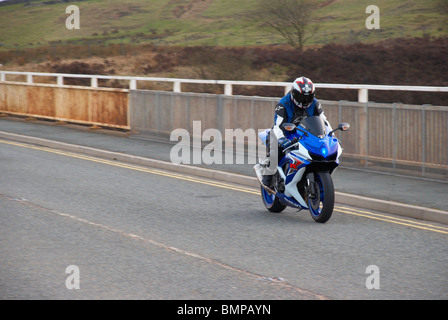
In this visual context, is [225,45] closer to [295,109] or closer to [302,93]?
[295,109]

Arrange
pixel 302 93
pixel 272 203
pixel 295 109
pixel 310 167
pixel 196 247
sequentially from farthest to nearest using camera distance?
pixel 272 203 → pixel 295 109 → pixel 302 93 → pixel 310 167 → pixel 196 247

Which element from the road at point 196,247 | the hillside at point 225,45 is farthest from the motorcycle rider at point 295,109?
the hillside at point 225,45

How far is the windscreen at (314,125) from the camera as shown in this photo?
8.96 meters

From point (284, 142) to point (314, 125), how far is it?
55 centimetres

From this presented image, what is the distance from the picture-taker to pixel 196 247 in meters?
7.78

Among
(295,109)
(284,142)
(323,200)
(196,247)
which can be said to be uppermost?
(295,109)

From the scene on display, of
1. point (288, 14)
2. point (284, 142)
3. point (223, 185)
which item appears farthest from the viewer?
point (288, 14)

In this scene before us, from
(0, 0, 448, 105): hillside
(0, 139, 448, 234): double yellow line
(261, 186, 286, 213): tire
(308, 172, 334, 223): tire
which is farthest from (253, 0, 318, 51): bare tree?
(308, 172, 334, 223): tire

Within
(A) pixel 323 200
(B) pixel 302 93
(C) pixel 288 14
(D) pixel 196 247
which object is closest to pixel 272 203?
(A) pixel 323 200

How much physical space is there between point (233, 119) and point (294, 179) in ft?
24.7

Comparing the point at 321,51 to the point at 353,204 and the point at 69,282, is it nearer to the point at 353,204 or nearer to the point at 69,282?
the point at 353,204

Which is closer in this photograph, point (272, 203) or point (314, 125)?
point (314, 125)

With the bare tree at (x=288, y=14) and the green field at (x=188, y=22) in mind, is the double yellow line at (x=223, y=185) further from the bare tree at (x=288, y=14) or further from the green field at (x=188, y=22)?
the green field at (x=188, y=22)
